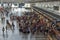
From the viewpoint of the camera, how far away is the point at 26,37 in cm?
3575

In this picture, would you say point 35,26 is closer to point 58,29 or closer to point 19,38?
point 19,38

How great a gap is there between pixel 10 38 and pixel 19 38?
3.95ft

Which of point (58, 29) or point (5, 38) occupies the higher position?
point (58, 29)

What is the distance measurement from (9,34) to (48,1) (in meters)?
8.46

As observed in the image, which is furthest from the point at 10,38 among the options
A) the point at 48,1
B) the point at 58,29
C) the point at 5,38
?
the point at 58,29

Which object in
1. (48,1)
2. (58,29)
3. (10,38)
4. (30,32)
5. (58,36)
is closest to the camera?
(58,36)

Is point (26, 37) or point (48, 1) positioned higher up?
point (48, 1)

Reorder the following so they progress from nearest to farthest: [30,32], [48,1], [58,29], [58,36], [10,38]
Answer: [58,36] < [58,29] < [10,38] < [30,32] < [48,1]

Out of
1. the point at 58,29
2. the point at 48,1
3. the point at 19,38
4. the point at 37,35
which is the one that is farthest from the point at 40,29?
the point at 58,29

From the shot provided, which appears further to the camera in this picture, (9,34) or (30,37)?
(9,34)

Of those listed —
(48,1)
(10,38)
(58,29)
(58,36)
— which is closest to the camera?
(58,36)

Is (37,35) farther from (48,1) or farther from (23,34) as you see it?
(48,1)

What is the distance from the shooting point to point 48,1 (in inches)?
1652

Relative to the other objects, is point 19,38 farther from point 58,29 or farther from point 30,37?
point 58,29
